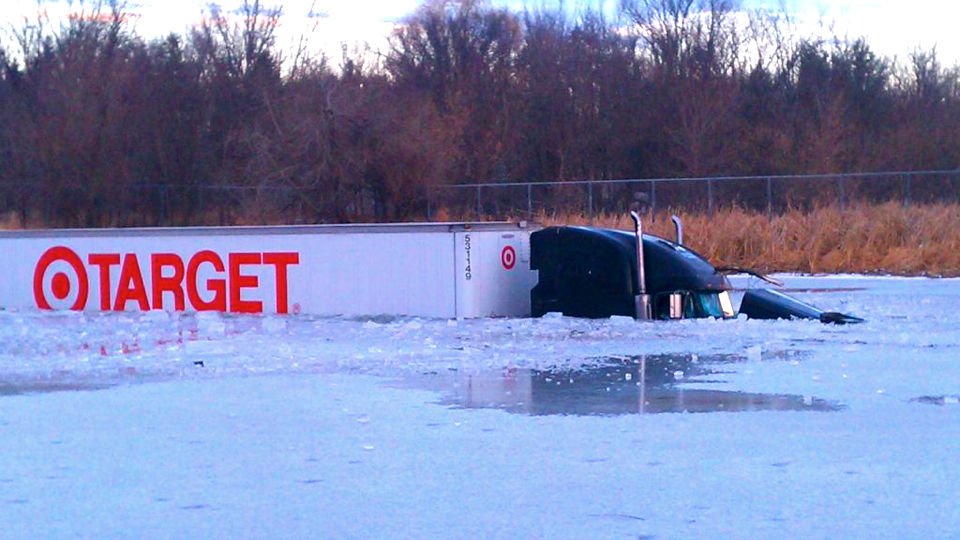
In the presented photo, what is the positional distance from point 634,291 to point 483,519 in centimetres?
1055

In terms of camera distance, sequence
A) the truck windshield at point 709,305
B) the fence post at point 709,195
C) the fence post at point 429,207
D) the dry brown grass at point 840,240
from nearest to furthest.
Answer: the truck windshield at point 709,305
the dry brown grass at point 840,240
the fence post at point 709,195
the fence post at point 429,207

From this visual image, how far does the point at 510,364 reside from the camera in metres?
13.6

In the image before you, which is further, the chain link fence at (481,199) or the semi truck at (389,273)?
the chain link fence at (481,199)

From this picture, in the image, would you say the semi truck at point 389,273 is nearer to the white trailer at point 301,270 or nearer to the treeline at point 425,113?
the white trailer at point 301,270

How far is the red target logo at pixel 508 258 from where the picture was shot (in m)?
18.8

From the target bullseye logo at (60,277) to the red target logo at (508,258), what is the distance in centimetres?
Result: 615

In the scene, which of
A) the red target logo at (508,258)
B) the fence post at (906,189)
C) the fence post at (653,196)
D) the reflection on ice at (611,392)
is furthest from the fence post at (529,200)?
the reflection on ice at (611,392)

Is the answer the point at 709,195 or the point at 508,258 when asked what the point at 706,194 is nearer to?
the point at 709,195

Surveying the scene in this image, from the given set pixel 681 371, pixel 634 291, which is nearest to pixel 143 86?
pixel 634 291

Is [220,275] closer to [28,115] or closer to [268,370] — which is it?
[268,370]

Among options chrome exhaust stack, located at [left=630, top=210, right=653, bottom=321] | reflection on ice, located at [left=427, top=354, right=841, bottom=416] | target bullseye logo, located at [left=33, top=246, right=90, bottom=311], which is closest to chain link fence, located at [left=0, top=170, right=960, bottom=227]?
target bullseye logo, located at [left=33, top=246, right=90, bottom=311]

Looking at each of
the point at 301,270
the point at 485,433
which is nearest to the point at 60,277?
the point at 301,270

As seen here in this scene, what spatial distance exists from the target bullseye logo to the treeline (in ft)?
85.5

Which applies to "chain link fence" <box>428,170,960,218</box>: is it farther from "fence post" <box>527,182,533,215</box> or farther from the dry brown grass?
the dry brown grass
